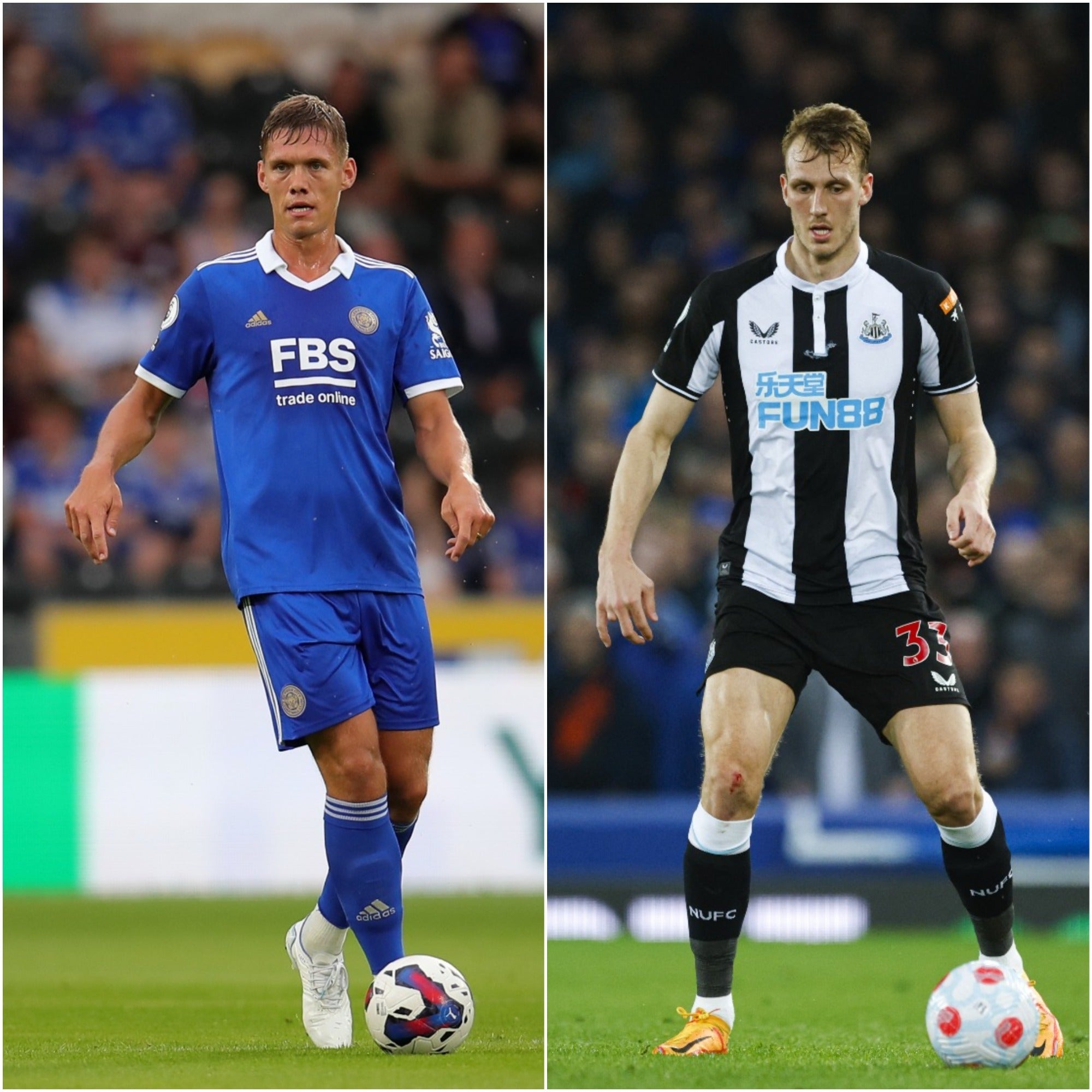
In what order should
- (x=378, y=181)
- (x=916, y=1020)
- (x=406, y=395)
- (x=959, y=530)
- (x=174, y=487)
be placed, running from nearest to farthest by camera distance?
(x=959, y=530) < (x=406, y=395) < (x=916, y=1020) < (x=174, y=487) < (x=378, y=181)

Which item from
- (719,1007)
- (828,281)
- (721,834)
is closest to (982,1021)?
(719,1007)

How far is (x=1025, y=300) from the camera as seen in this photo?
42.2ft

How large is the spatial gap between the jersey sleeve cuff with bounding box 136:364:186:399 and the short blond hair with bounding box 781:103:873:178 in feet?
5.60

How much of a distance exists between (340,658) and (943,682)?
5.08 ft

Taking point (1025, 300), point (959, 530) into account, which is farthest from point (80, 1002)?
→ point (1025, 300)

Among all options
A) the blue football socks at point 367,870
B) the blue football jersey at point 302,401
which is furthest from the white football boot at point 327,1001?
the blue football jersey at point 302,401

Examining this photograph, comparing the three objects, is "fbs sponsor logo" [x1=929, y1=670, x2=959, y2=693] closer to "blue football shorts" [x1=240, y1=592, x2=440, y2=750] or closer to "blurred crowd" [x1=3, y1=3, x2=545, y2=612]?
"blue football shorts" [x1=240, y1=592, x2=440, y2=750]

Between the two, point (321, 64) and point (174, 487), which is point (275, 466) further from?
point (321, 64)

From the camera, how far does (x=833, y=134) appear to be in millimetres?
4867

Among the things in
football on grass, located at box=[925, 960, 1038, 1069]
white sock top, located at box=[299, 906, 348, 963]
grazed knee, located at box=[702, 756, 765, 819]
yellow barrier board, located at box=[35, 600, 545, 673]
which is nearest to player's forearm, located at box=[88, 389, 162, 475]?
white sock top, located at box=[299, 906, 348, 963]

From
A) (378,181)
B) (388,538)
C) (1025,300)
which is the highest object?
(378,181)

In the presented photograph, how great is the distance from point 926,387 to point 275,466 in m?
1.76

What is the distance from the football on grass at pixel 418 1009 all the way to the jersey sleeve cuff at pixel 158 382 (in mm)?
1601

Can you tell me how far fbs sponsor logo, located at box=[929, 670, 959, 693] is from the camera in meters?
4.86
